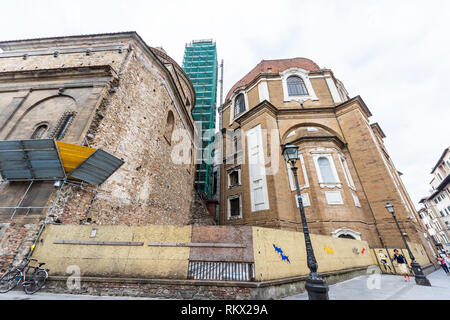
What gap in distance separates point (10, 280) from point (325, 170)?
16684 mm

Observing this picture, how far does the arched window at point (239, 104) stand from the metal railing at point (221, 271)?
18.6 meters

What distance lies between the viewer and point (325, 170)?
46.8 feet

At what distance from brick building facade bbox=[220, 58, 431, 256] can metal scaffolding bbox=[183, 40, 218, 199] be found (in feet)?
12.7

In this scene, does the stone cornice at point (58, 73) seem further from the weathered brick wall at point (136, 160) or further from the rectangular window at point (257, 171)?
the rectangular window at point (257, 171)

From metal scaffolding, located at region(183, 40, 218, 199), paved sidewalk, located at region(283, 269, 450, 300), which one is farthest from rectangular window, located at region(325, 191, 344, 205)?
metal scaffolding, located at region(183, 40, 218, 199)

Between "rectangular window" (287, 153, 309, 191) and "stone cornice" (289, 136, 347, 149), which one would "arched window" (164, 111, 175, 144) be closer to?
"rectangular window" (287, 153, 309, 191)

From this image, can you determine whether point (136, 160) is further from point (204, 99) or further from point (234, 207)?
point (204, 99)

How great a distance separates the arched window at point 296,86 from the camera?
19.8 m

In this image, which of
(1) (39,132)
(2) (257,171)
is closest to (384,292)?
(2) (257,171)

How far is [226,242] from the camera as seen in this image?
508 centimetres

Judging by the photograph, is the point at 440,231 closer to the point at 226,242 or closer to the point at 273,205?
the point at 273,205

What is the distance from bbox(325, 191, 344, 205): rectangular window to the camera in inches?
507

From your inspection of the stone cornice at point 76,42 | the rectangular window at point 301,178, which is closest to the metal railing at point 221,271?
the rectangular window at point 301,178
